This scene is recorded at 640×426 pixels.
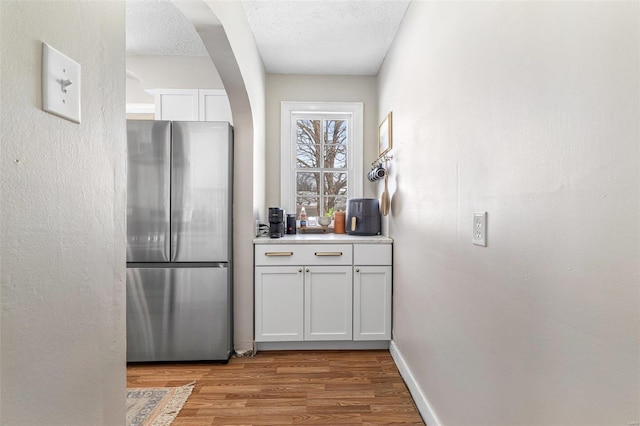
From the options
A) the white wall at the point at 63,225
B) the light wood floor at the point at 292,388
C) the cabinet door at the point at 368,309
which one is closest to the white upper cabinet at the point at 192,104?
the cabinet door at the point at 368,309

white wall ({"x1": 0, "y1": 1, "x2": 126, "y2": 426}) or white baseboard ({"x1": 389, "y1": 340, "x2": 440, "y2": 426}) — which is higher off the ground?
white wall ({"x1": 0, "y1": 1, "x2": 126, "y2": 426})

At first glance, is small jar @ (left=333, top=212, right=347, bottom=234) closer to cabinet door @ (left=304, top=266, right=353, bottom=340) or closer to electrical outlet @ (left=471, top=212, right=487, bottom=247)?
cabinet door @ (left=304, top=266, right=353, bottom=340)

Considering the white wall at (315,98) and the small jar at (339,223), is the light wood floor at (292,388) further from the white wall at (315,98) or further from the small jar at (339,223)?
the white wall at (315,98)

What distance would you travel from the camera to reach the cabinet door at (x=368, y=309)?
2.56 metres

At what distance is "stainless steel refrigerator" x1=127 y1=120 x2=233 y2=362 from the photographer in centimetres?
230

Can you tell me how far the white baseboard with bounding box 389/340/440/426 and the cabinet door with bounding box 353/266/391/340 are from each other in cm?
16

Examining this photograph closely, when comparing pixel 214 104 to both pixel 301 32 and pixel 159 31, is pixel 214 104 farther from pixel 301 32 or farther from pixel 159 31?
pixel 301 32

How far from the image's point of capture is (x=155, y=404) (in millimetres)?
1913

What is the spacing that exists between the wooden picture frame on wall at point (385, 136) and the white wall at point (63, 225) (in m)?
2.03

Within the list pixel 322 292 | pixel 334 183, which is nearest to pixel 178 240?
pixel 322 292

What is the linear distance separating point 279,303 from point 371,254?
0.81m

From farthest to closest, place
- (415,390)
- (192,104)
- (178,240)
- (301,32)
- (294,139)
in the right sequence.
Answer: (294,139) → (192,104) → (301,32) → (178,240) → (415,390)

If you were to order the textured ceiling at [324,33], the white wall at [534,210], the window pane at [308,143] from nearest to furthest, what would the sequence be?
the white wall at [534,210] → the textured ceiling at [324,33] → the window pane at [308,143]

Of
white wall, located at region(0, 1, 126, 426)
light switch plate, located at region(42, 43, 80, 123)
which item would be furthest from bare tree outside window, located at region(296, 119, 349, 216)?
light switch plate, located at region(42, 43, 80, 123)
